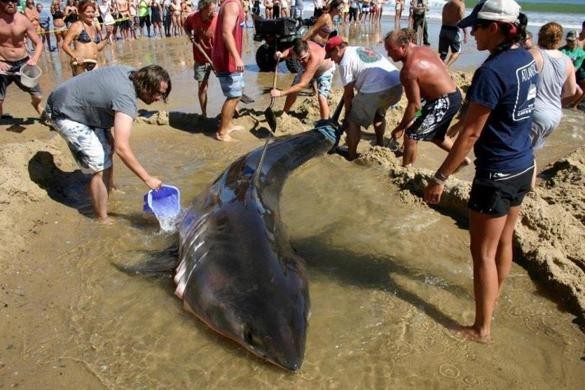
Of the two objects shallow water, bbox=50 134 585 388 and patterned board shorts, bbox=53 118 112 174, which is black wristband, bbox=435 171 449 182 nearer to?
shallow water, bbox=50 134 585 388

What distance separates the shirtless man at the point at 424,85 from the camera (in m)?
5.91

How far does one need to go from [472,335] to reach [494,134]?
144cm

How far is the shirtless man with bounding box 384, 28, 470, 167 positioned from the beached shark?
2.22 meters

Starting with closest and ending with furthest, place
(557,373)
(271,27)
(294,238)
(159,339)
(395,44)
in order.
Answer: (557,373) → (159,339) → (294,238) → (395,44) → (271,27)

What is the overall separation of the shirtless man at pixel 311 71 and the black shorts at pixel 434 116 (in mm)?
2219

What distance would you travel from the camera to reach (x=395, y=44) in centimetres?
585

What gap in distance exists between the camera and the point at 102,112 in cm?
501

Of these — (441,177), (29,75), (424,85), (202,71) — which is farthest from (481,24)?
(29,75)

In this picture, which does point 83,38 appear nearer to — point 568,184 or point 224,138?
point 224,138

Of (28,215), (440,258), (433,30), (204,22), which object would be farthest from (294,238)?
(433,30)

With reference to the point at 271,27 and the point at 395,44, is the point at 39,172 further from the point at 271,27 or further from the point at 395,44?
the point at 271,27

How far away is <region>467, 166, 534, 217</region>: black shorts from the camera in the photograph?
3195 millimetres

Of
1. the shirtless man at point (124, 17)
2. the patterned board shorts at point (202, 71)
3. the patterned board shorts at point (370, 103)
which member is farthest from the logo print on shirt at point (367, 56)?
the shirtless man at point (124, 17)

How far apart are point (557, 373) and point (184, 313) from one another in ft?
8.51
